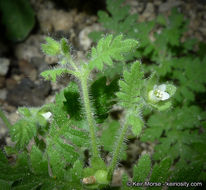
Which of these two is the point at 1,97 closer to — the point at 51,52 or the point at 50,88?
the point at 50,88

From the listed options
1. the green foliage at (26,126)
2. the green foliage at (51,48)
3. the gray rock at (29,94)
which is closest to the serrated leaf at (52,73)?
the green foliage at (51,48)

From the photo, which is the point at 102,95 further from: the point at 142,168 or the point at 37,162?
the point at 37,162

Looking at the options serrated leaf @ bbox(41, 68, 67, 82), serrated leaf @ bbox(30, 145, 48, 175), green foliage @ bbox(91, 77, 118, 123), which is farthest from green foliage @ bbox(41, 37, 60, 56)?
serrated leaf @ bbox(30, 145, 48, 175)

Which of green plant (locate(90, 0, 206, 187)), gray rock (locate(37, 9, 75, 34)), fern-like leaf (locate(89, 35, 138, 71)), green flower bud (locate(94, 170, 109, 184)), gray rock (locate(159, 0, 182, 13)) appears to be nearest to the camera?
fern-like leaf (locate(89, 35, 138, 71))

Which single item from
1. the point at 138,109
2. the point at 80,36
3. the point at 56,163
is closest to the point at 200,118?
the point at 138,109

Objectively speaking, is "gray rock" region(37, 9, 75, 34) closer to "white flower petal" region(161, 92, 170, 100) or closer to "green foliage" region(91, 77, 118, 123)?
"green foliage" region(91, 77, 118, 123)

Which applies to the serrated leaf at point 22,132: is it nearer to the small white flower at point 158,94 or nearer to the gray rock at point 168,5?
the small white flower at point 158,94
